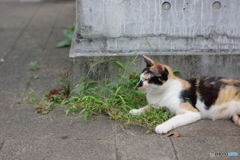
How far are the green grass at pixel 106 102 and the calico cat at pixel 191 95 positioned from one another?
20 centimetres

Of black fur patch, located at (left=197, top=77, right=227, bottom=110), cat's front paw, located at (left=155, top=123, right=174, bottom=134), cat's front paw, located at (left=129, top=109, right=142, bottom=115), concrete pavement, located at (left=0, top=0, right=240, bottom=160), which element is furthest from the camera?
cat's front paw, located at (left=129, top=109, right=142, bottom=115)

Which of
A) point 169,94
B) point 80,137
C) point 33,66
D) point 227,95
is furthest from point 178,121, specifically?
point 33,66

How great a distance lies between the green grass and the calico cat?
203mm

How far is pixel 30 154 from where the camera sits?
129 inches

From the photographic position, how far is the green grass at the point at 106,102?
397 cm

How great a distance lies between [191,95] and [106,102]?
1.05m

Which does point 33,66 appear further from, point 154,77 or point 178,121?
point 178,121

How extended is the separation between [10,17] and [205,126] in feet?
22.2

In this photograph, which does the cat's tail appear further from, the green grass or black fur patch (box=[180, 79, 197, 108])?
the green grass

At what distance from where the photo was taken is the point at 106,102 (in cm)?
424

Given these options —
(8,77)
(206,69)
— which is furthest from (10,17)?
(206,69)

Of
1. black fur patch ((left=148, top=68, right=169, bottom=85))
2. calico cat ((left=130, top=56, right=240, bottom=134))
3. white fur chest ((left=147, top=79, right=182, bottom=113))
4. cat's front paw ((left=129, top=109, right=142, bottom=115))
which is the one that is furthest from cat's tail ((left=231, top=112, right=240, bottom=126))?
cat's front paw ((left=129, top=109, right=142, bottom=115))

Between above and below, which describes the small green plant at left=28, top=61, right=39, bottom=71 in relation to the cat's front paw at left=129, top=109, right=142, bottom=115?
above

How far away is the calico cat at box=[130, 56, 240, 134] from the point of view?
12.5ft
